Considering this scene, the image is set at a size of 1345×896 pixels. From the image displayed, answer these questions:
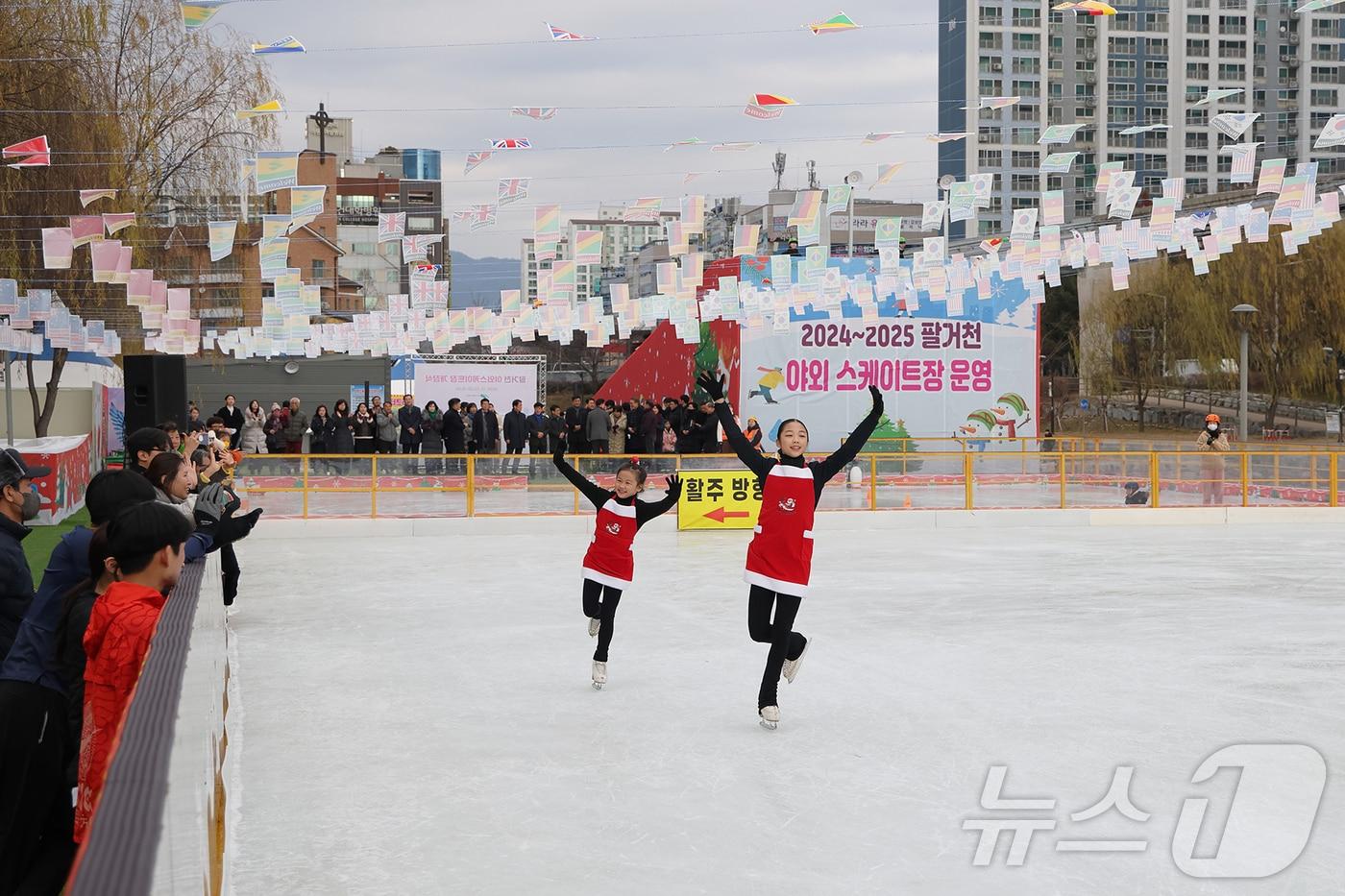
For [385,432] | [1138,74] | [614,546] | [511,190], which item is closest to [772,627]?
[614,546]

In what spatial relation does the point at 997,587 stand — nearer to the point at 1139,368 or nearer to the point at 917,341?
the point at 917,341

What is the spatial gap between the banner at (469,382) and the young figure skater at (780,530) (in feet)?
69.5

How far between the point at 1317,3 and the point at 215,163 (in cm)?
1580

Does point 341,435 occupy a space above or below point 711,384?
below

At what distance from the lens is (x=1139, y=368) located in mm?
41312

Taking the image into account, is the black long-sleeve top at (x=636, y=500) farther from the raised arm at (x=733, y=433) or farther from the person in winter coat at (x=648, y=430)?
the person in winter coat at (x=648, y=430)

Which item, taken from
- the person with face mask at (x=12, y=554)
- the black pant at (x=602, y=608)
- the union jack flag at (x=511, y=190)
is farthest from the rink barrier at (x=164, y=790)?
the union jack flag at (x=511, y=190)

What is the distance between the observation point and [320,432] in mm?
19359

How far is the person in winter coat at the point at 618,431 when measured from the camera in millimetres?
21391

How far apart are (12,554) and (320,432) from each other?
1560 cm

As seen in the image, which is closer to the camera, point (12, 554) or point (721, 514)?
point (12, 554)

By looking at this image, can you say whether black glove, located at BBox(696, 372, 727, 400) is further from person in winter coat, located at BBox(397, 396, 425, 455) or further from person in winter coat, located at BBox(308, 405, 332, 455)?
person in winter coat, located at BBox(397, 396, 425, 455)

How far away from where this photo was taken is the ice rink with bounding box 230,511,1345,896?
448 centimetres

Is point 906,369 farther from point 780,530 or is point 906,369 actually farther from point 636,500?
point 780,530
